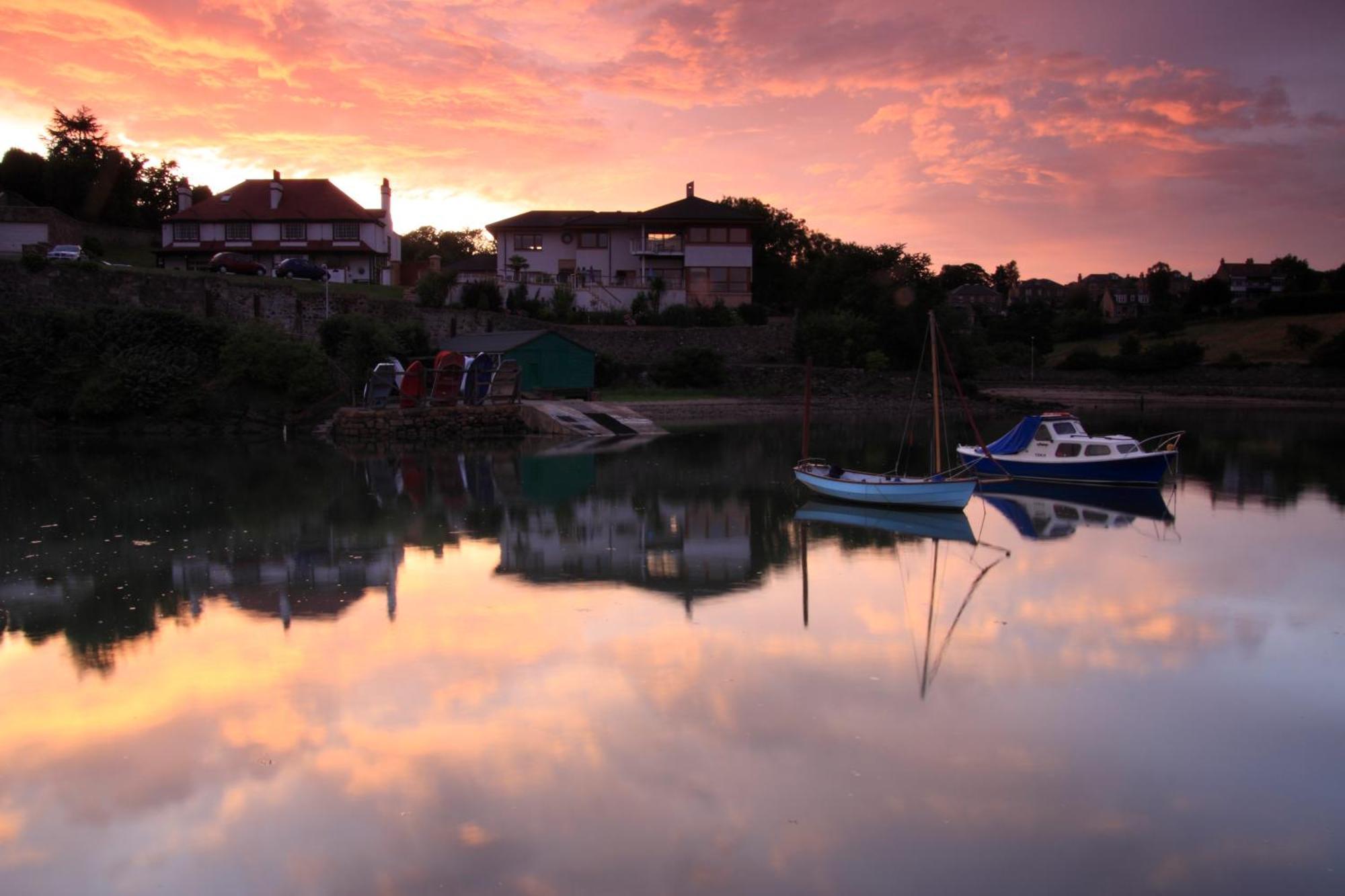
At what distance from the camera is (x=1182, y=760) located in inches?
334

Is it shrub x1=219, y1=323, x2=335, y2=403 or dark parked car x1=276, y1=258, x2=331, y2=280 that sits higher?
dark parked car x1=276, y1=258, x2=331, y2=280

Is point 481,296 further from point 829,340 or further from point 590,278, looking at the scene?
point 829,340

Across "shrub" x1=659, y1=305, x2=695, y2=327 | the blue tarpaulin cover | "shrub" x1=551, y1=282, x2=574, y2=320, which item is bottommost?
the blue tarpaulin cover

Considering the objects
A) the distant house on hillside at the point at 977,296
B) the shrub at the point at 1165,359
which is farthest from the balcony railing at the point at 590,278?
the distant house on hillside at the point at 977,296

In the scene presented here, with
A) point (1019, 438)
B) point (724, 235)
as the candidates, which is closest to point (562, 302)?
point (724, 235)

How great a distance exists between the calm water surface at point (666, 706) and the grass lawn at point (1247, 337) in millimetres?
65573

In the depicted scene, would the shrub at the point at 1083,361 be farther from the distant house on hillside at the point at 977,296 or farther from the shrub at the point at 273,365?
the distant house on hillside at the point at 977,296

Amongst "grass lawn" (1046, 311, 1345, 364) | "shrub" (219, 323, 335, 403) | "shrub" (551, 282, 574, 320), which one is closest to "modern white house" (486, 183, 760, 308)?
"shrub" (551, 282, 574, 320)

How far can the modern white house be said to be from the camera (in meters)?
60.9

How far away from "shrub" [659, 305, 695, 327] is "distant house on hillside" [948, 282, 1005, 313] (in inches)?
3702

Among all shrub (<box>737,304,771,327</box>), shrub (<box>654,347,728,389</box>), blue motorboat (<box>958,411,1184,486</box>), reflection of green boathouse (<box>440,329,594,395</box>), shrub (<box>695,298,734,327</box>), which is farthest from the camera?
shrub (<box>737,304,771,327</box>)

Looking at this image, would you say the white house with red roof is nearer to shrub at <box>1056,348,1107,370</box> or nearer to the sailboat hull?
the sailboat hull

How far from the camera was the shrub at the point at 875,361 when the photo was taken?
58.5 meters

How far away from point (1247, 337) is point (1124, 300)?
65545 mm
